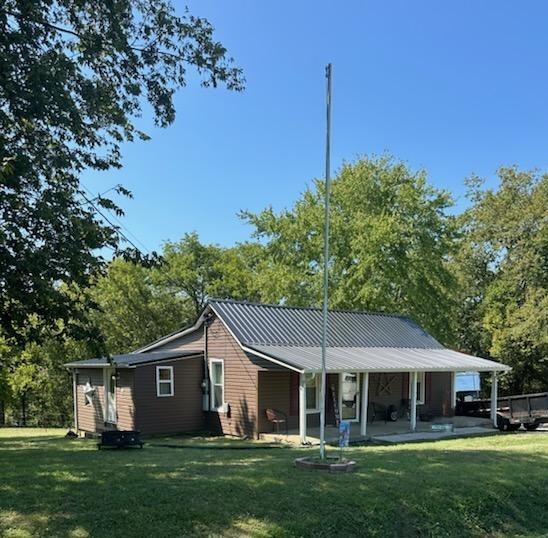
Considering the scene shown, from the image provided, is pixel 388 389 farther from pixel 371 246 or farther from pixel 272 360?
pixel 371 246

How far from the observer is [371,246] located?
95.7ft

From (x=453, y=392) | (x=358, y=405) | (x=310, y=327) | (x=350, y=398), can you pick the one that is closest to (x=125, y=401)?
(x=310, y=327)

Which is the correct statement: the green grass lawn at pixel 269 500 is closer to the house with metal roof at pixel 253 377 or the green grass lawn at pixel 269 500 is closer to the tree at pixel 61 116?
the tree at pixel 61 116

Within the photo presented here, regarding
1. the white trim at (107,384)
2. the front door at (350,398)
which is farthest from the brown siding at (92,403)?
the front door at (350,398)

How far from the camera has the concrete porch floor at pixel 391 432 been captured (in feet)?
55.8

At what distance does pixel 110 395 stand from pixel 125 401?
4.25 ft

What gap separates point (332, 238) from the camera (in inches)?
1214

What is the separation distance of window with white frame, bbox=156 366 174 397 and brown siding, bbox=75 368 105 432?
2642mm

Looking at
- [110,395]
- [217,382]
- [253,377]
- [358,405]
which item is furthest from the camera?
[110,395]

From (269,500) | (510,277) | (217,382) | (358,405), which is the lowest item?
(358,405)

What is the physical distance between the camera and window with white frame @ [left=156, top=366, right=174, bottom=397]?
1950 centimetres

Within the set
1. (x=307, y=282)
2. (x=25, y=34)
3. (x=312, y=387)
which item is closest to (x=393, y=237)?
(x=307, y=282)

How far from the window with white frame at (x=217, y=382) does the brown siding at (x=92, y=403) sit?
393 cm

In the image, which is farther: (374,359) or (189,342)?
(189,342)
